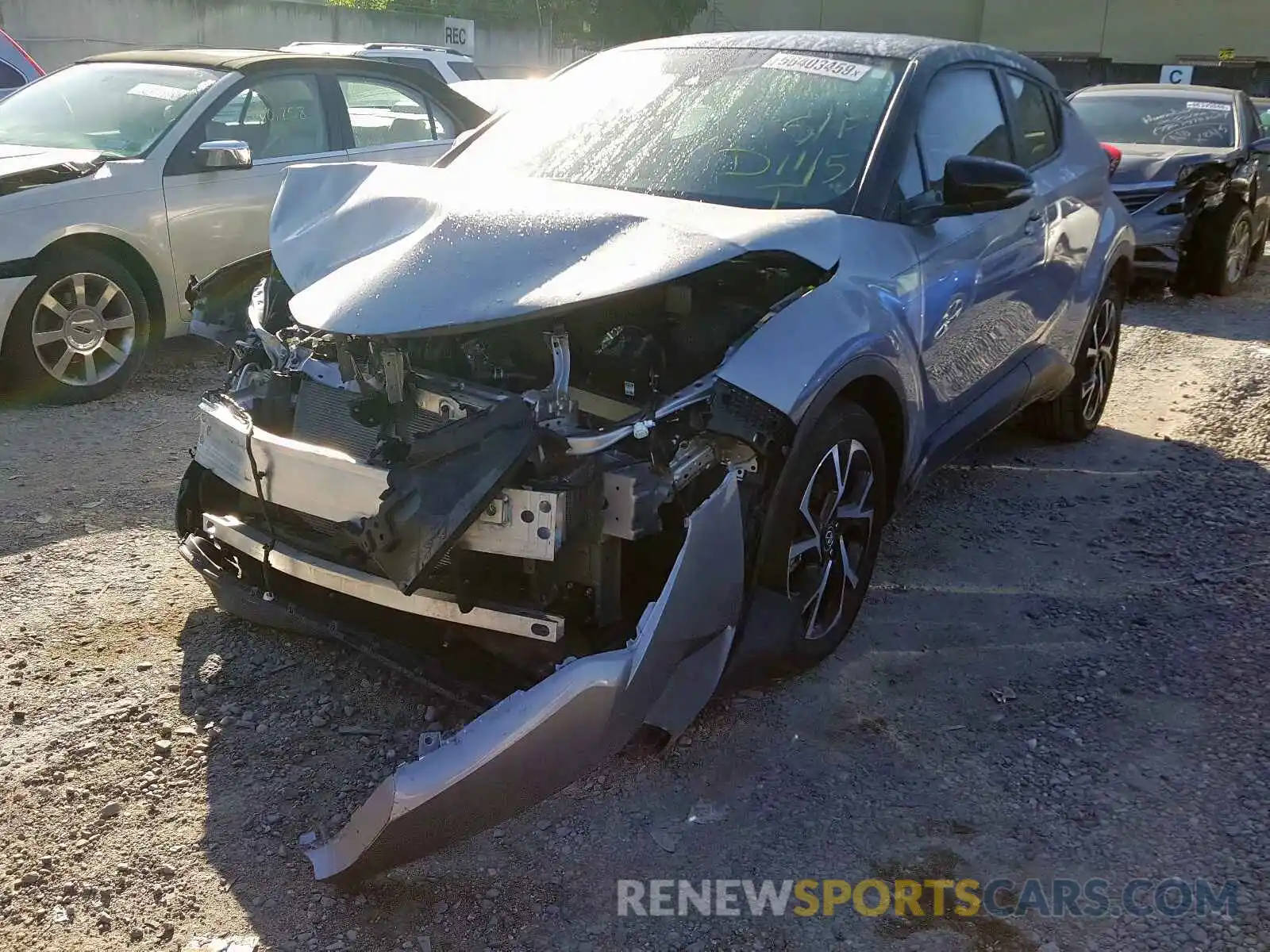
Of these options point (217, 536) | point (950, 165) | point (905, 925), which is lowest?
point (905, 925)

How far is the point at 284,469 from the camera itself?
2816mm

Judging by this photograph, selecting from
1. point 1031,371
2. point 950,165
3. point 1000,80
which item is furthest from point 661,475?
point 1000,80

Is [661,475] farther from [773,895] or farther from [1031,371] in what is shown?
[1031,371]

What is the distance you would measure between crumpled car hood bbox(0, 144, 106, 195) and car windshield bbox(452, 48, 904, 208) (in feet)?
8.51

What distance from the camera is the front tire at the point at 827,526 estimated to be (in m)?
2.93

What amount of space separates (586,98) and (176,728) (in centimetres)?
256

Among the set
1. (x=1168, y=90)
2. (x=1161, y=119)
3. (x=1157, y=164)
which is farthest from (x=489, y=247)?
(x=1168, y=90)

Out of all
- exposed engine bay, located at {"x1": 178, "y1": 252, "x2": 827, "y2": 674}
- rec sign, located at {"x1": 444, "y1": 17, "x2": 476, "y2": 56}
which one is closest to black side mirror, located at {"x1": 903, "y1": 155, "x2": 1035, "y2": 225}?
exposed engine bay, located at {"x1": 178, "y1": 252, "x2": 827, "y2": 674}

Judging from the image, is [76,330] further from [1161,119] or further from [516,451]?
[1161,119]

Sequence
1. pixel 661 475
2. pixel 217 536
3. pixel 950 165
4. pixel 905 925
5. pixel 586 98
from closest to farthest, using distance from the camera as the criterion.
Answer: pixel 905 925 < pixel 661 475 < pixel 217 536 < pixel 950 165 < pixel 586 98

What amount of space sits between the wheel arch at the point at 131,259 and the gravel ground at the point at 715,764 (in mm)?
1558

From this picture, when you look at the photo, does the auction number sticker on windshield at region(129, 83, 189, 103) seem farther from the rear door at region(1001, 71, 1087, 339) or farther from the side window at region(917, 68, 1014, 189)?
the rear door at region(1001, 71, 1087, 339)

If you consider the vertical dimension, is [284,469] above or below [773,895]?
above

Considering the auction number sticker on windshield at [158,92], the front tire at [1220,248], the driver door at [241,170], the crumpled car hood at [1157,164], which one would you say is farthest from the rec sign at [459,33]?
the front tire at [1220,248]
